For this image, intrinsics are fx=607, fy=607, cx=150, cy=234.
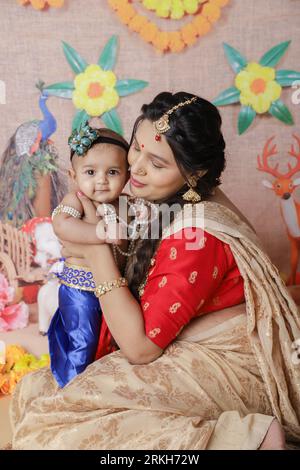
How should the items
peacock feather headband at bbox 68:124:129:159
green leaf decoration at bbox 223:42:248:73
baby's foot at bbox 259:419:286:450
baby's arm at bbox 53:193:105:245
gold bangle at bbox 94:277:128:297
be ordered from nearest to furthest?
1. baby's foot at bbox 259:419:286:450
2. gold bangle at bbox 94:277:128:297
3. baby's arm at bbox 53:193:105:245
4. peacock feather headband at bbox 68:124:129:159
5. green leaf decoration at bbox 223:42:248:73

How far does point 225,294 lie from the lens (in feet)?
6.79

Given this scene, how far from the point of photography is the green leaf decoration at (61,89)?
11.8ft

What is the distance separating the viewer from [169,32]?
3506 mm

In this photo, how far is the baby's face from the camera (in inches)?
87.7

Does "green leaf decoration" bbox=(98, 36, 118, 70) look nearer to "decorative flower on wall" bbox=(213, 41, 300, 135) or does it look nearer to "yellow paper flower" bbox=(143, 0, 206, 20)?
"yellow paper flower" bbox=(143, 0, 206, 20)

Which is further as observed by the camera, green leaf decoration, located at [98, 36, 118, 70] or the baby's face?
green leaf decoration, located at [98, 36, 118, 70]

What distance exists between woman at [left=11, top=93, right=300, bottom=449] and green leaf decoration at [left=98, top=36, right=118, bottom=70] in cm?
155

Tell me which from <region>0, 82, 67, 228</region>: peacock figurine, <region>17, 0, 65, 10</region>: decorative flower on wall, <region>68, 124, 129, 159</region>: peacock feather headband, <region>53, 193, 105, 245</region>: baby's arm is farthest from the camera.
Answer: <region>0, 82, 67, 228</region>: peacock figurine

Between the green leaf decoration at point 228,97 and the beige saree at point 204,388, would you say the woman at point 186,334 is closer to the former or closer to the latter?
the beige saree at point 204,388

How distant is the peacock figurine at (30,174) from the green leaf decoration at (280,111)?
1318mm

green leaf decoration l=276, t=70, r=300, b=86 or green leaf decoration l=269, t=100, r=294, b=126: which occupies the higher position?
green leaf decoration l=276, t=70, r=300, b=86

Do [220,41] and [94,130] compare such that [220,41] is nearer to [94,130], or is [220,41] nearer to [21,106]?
[21,106]

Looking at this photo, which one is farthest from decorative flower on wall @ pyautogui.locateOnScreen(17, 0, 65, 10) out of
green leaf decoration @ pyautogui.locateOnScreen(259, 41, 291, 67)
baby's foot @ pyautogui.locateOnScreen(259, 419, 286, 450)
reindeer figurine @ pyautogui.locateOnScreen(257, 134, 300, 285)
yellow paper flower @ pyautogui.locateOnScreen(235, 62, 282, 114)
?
baby's foot @ pyautogui.locateOnScreen(259, 419, 286, 450)

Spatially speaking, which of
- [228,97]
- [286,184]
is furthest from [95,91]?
[286,184]
